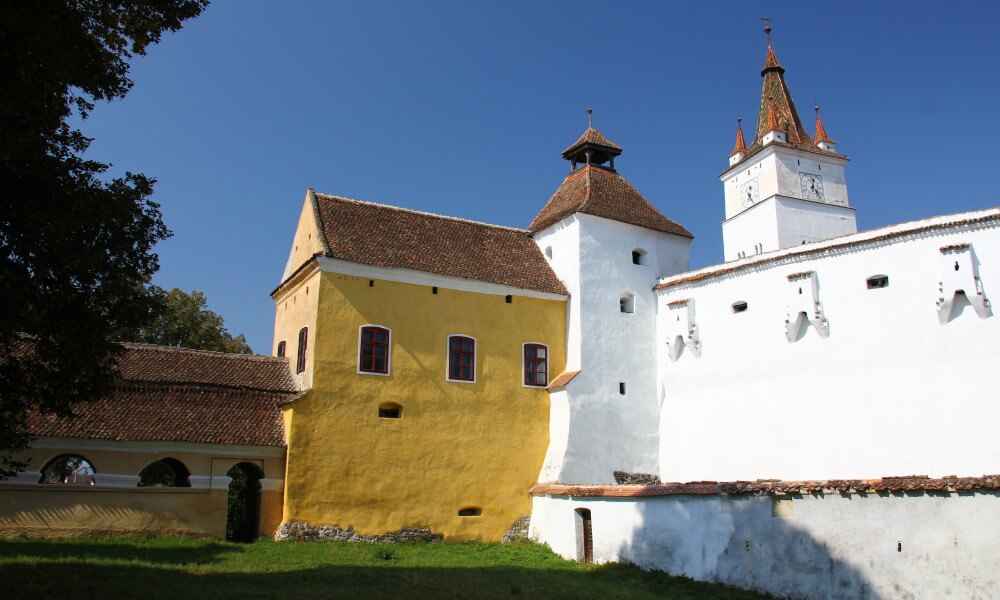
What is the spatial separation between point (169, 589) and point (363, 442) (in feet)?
25.4

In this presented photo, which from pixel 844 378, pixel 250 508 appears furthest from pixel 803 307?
pixel 250 508

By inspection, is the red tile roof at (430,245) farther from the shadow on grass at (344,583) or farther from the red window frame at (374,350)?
the shadow on grass at (344,583)

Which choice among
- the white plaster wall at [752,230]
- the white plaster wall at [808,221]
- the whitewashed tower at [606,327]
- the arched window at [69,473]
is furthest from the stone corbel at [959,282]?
the arched window at [69,473]

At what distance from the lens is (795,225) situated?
3575cm

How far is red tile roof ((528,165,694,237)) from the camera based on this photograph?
23312 millimetres

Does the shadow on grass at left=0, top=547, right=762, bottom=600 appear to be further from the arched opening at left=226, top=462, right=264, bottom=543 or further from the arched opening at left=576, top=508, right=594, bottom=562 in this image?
the arched opening at left=226, top=462, right=264, bottom=543

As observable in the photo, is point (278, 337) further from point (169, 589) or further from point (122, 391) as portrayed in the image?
point (169, 589)

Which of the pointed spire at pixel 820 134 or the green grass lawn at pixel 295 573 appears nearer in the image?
the green grass lawn at pixel 295 573

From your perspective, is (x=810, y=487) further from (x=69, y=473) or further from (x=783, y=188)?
(x=69, y=473)

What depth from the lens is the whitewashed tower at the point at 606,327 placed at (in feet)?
69.5

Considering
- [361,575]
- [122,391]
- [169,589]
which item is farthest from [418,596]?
[122,391]

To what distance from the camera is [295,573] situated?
13812 millimetres

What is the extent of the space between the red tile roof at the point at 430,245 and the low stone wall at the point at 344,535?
6451 mm

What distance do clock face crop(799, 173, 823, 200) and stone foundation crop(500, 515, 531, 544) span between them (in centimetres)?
2318
